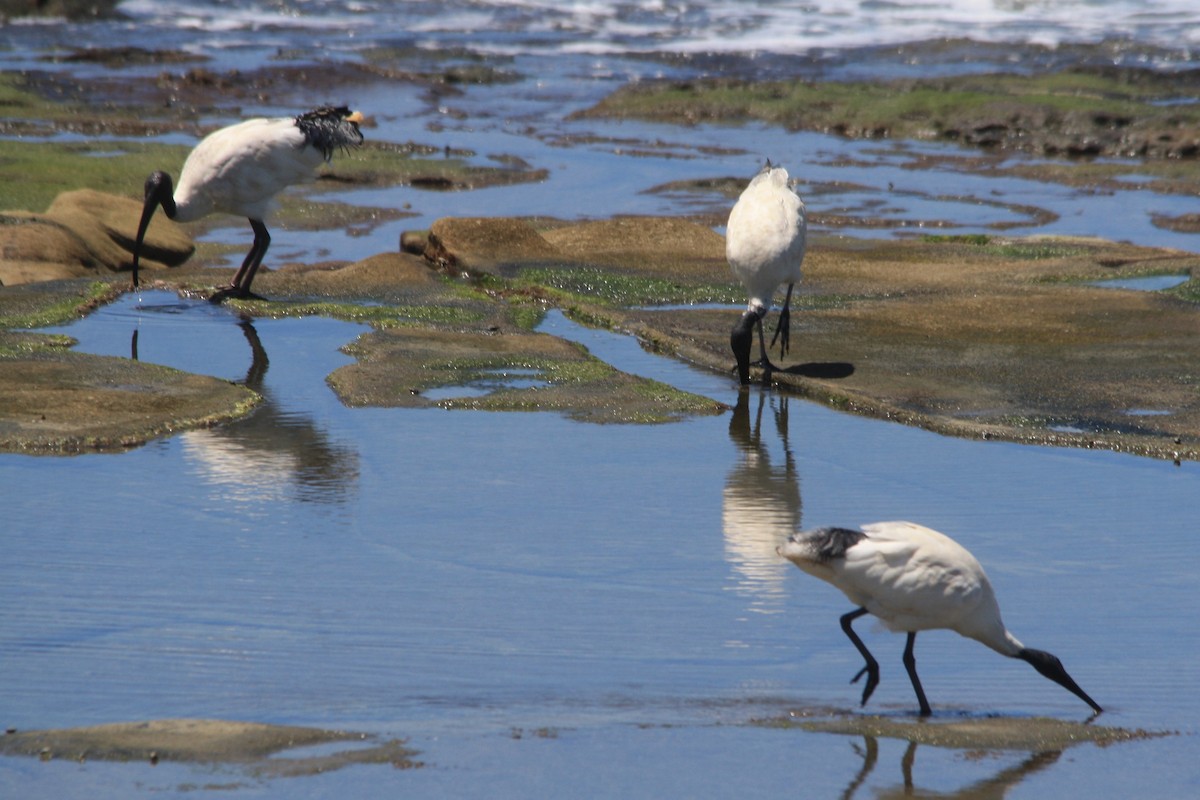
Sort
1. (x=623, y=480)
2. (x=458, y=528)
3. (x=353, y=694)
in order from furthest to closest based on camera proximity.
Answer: (x=623, y=480) < (x=458, y=528) < (x=353, y=694)

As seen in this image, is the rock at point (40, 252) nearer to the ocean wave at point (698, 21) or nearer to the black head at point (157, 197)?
the black head at point (157, 197)

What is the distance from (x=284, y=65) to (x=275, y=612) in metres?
28.6

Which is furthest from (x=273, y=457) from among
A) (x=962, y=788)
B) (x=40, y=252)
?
(x=40, y=252)

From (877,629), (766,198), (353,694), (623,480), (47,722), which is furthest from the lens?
(766,198)

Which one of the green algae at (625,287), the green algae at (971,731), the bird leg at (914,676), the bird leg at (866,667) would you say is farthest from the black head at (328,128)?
the green algae at (971,731)

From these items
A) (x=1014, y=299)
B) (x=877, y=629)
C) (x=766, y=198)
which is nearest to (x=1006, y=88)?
(x=1014, y=299)

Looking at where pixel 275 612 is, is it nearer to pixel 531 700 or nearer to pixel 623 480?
pixel 531 700

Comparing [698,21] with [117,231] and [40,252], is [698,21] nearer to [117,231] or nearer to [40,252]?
[117,231]

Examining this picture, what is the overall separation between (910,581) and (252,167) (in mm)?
8273

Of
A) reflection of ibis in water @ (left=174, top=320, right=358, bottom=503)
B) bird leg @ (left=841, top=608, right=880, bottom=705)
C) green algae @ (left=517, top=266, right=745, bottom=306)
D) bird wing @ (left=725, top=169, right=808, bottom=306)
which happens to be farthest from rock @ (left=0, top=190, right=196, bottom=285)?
bird leg @ (left=841, top=608, right=880, bottom=705)

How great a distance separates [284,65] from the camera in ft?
107

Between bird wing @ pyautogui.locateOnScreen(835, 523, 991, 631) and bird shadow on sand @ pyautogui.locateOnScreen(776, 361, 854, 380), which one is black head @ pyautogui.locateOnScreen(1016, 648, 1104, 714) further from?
bird shadow on sand @ pyautogui.locateOnScreen(776, 361, 854, 380)

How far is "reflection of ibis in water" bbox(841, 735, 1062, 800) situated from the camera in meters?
4.39

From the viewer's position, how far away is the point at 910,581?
5000 millimetres
